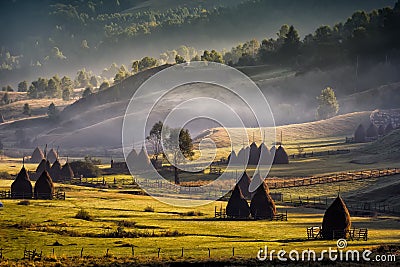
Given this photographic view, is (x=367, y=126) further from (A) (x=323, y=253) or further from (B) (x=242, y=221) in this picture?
(A) (x=323, y=253)

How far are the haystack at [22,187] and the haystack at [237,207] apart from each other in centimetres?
2328

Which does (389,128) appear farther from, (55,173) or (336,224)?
(336,224)

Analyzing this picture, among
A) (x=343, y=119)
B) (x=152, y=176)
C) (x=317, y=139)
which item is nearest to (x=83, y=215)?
(x=152, y=176)

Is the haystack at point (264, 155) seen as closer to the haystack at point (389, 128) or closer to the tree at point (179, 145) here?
the tree at point (179, 145)

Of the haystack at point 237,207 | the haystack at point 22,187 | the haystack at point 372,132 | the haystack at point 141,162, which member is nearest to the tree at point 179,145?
the haystack at point 141,162

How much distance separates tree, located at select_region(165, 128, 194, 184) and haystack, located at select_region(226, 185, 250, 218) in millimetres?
41484

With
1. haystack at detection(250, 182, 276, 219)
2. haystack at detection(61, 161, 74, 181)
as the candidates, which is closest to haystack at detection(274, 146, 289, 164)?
haystack at detection(61, 161, 74, 181)

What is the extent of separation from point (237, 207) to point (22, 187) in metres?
24.8

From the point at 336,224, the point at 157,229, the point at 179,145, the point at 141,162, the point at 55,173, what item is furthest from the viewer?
the point at 179,145

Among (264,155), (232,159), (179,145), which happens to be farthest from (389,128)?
(179,145)

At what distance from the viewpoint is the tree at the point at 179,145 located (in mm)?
123188

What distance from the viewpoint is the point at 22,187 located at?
284 ft

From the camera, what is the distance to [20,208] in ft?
248

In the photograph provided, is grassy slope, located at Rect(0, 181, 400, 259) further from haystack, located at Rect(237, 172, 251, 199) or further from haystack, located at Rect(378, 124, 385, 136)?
haystack, located at Rect(378, 124, 385, 136)
